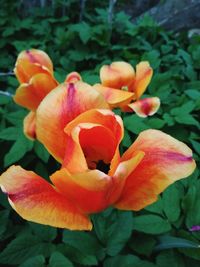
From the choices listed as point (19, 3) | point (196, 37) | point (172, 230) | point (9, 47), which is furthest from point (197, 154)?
point (19, 3)

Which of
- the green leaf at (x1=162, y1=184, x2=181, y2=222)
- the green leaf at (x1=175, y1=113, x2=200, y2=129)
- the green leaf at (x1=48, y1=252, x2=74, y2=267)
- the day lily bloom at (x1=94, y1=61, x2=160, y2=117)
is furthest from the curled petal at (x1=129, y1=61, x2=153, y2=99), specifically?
the green leaf at (x1=48, y1=252, x2=74, y2=267)

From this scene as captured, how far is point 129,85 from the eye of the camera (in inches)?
49.5

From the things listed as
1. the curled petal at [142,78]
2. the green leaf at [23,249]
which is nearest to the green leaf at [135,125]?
the curled petal at [142,78]

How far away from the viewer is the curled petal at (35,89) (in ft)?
3.48

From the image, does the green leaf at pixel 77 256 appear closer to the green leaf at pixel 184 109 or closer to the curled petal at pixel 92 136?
the curled petal at pixel 92 136

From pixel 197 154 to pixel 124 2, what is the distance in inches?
104

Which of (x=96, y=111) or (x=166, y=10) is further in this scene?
(x=166, y=10)

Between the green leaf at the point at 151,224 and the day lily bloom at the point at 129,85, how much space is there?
0.31m

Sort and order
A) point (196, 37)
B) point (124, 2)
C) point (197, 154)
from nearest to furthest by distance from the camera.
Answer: point (197, 154) → point (196, 37) → point (124, 2)

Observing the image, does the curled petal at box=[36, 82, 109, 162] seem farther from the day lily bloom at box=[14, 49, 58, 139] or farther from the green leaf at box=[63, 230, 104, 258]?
the day lily bloom at box=[14, 49, 58, 139]

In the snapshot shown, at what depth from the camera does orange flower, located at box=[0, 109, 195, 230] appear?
0.64 meters

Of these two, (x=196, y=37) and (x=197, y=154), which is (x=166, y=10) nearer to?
(x=196, y=37)

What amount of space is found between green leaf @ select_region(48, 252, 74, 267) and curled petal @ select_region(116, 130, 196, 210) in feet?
0.65

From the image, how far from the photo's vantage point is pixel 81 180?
62 cm
